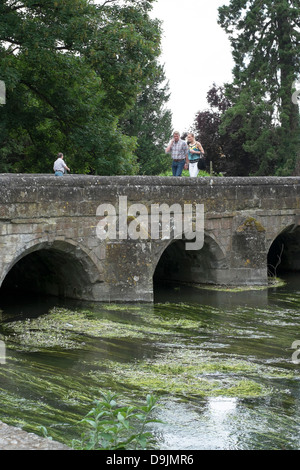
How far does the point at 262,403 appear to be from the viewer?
8.19 metres

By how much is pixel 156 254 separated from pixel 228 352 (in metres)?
4.55

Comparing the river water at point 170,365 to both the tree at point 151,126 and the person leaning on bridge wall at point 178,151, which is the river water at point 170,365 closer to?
the person leaning on bridge wall at point 178,151

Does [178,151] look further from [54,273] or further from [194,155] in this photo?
[54,273]

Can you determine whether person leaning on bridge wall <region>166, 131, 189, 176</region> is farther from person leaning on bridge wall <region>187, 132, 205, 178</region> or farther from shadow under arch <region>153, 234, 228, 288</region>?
shadow under arch <region>153, 234, 228, 288</region>

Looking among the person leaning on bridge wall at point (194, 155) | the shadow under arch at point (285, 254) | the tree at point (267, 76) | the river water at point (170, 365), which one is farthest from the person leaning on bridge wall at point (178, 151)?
the tree at point (267, 76)

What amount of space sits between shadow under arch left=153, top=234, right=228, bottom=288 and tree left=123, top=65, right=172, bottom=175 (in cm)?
1820

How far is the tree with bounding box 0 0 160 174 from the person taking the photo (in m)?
19.5

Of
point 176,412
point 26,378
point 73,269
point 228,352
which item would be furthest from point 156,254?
point 176,412

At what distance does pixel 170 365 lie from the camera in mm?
9820

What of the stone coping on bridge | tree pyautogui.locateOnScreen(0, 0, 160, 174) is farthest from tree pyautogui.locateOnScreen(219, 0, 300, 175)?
the stone coping on bridge

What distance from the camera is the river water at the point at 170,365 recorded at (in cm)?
734

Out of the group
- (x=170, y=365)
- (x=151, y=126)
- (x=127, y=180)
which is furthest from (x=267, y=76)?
(x=170, y=365)

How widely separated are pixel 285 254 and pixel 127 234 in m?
7.11
